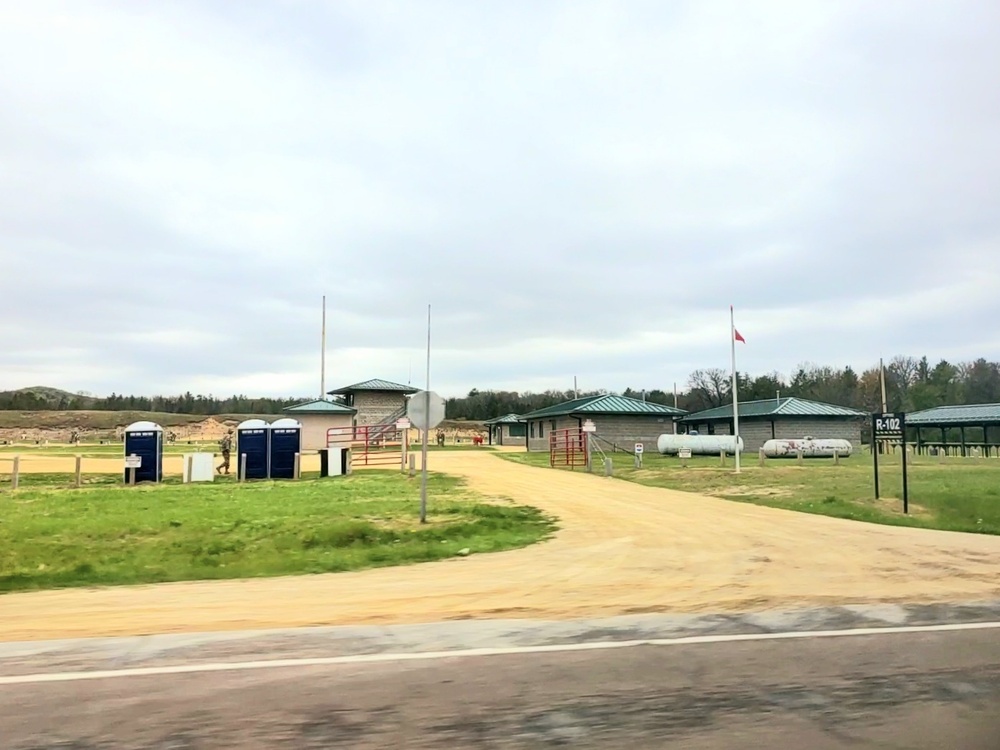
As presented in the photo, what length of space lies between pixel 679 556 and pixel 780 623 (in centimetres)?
424

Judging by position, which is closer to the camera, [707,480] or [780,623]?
[780,623]

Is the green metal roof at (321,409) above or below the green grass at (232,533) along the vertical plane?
above

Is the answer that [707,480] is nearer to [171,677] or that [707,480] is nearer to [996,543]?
[996,543]

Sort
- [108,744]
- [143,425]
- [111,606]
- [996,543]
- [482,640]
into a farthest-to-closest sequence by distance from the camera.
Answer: [143,425] < [996,543] < [111,606] < [482,640] < [108,744]

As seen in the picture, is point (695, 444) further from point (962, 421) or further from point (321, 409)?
point (321, 409)

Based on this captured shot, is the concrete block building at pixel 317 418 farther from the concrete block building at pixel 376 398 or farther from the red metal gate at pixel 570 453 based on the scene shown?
the red metal gate at pixel 570 453

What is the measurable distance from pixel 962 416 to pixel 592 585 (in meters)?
51.3

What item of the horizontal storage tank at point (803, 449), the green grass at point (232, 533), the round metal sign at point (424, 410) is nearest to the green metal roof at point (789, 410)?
the horizontal storage tank at point (803, 449)

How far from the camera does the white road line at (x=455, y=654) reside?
5.62 meters

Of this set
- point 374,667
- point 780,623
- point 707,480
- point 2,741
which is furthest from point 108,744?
point 707,480

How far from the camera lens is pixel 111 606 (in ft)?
28.0

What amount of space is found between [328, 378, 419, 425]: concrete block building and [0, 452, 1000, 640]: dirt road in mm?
46483

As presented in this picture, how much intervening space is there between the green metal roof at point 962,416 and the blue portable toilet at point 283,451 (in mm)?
39040

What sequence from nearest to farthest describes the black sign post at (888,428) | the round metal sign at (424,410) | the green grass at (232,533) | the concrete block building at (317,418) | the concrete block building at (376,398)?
the green grass at (232,533) → the round metal sign at (424,410) → the black sign post at (888,428) → the concrete block building at (317,418) → the concrete block building at (376,398)
